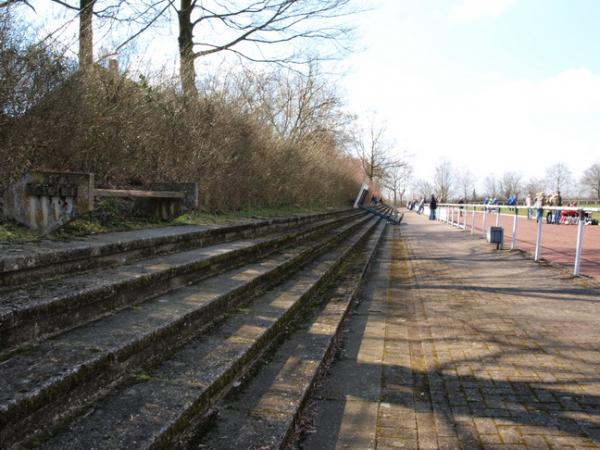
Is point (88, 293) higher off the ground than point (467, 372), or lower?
higher

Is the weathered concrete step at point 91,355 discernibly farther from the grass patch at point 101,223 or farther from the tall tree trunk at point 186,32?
the tall tree trunk at point 186,32

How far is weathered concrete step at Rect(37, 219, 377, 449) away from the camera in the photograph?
1.88 m

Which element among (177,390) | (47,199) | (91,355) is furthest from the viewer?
(47,199)

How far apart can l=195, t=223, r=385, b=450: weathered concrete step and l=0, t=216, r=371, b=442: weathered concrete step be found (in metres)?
0.53

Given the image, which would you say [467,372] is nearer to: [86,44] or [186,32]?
[86,44]

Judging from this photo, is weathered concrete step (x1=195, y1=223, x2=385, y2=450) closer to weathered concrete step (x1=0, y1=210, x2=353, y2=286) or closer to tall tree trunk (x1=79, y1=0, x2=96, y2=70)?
weathered concrete step (x1=0, y1=210, x2=353, y2=286)

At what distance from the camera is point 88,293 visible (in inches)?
109

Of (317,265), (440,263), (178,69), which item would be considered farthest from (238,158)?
(440,263)

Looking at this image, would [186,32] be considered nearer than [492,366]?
No

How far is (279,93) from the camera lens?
22438 millimetres

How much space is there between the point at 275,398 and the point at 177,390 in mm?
646

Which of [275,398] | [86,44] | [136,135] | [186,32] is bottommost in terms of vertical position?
[275,398]

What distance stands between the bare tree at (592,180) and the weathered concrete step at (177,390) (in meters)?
95.4

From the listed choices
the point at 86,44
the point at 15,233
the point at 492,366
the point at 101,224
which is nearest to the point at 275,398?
the point at 492,366
